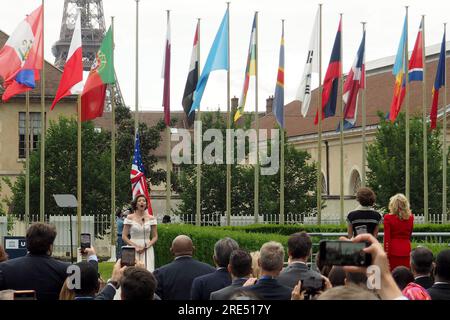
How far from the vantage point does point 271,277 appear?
8.09m

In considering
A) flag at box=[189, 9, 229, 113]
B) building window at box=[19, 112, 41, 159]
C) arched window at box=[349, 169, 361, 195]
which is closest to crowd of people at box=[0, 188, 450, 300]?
flag at box=[189, 9, 229, 113]

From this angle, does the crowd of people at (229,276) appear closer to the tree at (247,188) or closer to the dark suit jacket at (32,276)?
the dark suit jacket at (32,276)

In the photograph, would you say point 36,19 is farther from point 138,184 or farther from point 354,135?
point 354,135

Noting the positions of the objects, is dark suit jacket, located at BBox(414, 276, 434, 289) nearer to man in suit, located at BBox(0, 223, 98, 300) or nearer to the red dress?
man in suit, located at BBox(0, 223, 98, 300)

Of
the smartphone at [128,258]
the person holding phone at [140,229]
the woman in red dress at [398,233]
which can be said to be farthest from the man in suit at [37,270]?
the person holding phone at [140,229]

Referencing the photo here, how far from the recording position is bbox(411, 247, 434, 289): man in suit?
9219mm

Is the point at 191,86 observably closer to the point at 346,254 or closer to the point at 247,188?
the point at 247,188

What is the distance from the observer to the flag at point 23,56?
1219 inches

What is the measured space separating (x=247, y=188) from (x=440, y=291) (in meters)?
46.5

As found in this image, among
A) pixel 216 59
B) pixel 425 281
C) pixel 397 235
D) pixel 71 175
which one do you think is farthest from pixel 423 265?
pixel 71 175

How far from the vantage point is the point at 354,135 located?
221 feet

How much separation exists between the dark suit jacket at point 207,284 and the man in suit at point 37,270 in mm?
1106

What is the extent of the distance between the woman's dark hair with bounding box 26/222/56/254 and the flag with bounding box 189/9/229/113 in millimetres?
25348
